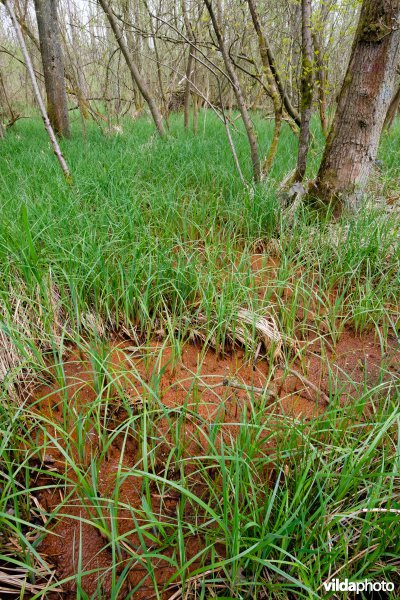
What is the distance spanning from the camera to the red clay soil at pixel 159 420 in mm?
934

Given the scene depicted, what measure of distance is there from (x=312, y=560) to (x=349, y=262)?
1476mm

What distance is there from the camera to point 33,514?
103cm

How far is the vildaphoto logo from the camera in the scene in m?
0.82

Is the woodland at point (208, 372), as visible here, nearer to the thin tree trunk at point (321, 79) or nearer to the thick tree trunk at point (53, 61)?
the thin tree trunk at point (321, 79)

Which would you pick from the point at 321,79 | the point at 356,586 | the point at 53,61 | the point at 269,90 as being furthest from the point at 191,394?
the point at 53,61

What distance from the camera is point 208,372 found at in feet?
4.99

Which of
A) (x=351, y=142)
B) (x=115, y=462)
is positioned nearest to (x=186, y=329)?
(x=115, y=462)

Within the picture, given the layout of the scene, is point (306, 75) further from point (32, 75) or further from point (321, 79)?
point (32, 75)

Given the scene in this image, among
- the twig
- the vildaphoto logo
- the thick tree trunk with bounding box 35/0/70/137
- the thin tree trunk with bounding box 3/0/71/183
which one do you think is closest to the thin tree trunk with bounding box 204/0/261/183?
the thin tree trunk with bounding box 3/0/71/183

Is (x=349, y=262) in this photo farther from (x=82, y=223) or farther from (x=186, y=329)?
(x=82, y=223)

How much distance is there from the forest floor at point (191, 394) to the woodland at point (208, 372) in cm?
1

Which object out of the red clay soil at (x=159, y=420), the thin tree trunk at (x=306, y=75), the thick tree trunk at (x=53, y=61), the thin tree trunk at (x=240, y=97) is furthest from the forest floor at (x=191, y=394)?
the thick tree trunk at (x=53, y=61)

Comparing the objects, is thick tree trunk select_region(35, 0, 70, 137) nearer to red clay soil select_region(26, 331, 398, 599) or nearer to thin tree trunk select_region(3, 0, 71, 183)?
thin tree trunk select_region(3, 0, 71, 183)

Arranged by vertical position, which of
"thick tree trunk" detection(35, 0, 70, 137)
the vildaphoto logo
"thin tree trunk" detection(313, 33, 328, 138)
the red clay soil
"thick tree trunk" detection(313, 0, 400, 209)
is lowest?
the vildaphoto logo
